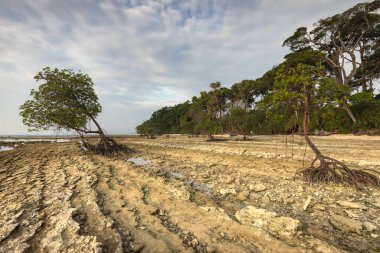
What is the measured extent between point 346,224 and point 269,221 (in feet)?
4.58

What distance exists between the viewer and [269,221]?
11.9 feet

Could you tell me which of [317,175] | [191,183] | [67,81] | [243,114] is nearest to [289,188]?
[317,175]

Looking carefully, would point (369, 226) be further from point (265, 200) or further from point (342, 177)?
point (342, 177)

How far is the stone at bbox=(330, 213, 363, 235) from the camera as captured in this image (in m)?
3.41

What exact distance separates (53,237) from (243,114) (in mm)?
31564

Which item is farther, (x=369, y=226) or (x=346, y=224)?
(x=346, y=224)

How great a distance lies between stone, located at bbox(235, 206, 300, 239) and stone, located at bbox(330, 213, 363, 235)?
0.84 metres

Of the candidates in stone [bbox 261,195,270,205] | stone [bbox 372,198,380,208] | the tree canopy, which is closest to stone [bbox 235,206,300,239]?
stone [bbox 261,195,270,205]

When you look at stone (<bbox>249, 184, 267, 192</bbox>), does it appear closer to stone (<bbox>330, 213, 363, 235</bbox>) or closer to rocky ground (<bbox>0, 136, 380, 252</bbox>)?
rocky ground (<bbox>0, 136, 380, 252</bbox>)

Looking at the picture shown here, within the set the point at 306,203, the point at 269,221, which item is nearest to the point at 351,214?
the point at 306,203

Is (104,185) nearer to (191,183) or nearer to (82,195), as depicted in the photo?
(82,195)

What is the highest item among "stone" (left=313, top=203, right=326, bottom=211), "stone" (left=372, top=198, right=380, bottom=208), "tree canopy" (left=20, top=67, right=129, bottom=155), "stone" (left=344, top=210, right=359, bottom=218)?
"tree canopy" (left=20, top=67, right=129, bottom=155)

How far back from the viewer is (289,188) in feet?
18.1

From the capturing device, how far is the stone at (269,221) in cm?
→ 326
